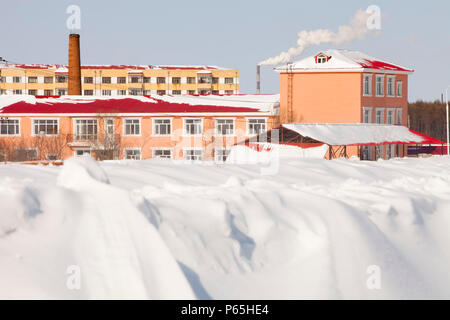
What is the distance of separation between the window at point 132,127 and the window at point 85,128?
2335 millimetres

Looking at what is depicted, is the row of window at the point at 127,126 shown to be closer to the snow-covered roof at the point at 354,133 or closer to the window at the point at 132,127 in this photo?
the window at the point at 132,127

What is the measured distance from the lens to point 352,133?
4734 centimetres

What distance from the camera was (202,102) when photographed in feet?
181

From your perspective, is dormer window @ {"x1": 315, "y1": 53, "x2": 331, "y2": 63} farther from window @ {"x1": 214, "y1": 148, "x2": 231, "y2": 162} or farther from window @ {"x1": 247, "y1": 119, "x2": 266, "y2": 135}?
window @ {"x1": 214, "y1": 148, "x2": 231, "y2": 162}

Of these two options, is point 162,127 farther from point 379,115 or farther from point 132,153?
point 379,115

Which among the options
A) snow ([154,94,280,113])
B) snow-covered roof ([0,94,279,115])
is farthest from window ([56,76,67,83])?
snow ([154,94,280,113])

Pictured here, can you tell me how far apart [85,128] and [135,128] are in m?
3.88

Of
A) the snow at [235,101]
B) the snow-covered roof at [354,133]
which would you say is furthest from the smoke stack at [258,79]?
the snow-covered roof at [354,133]

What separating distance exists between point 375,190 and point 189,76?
341 feet

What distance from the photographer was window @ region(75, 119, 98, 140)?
52.7m

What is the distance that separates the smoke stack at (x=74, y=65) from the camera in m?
65.3

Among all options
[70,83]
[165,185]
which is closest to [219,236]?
[165,185]

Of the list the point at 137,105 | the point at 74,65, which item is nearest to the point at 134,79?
the point at 74,65
